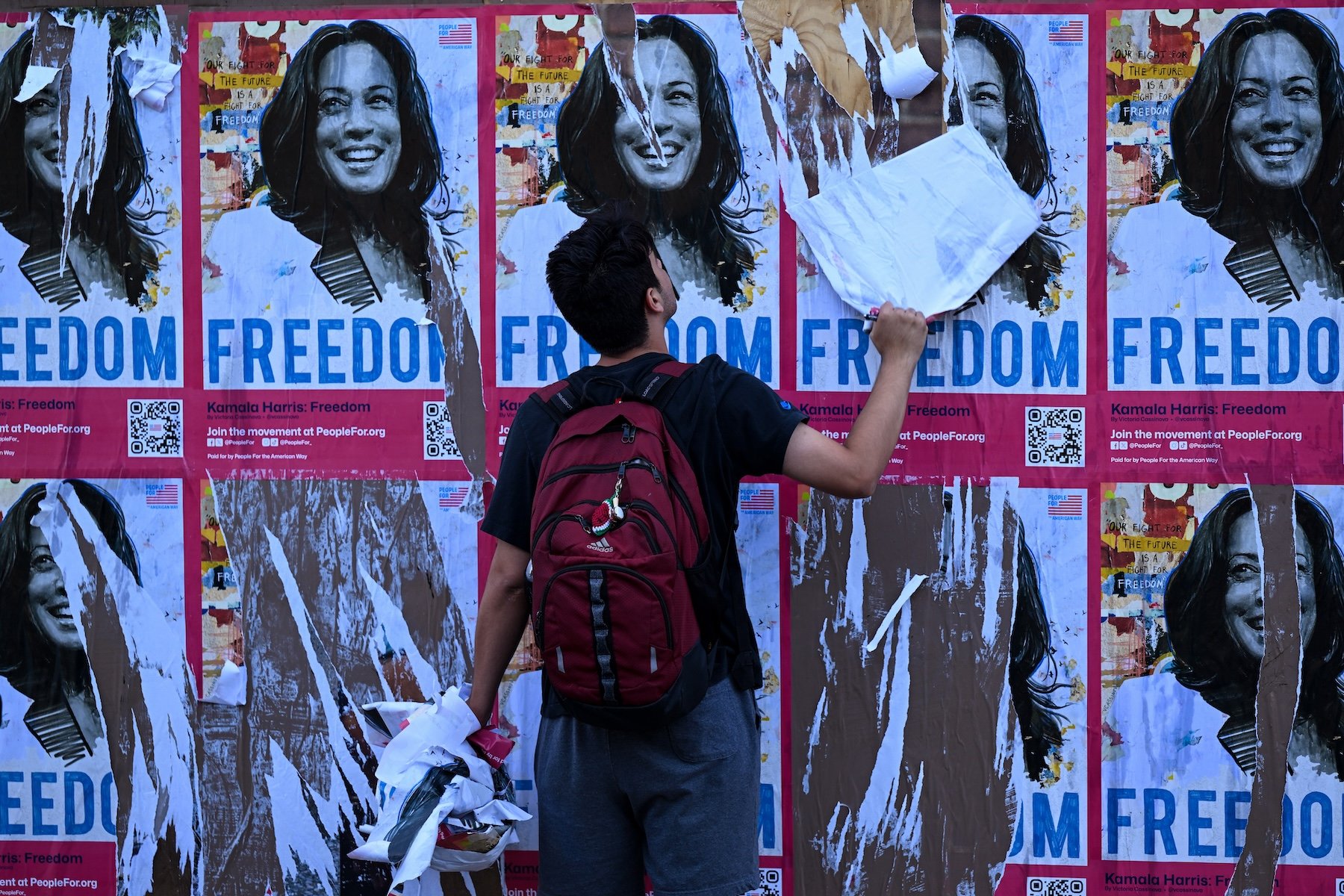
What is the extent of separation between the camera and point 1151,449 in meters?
2.53

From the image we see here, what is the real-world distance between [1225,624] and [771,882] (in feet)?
4.12

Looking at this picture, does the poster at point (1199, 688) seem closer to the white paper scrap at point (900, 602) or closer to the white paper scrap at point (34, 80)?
the white paper scrap at point (900, 602)

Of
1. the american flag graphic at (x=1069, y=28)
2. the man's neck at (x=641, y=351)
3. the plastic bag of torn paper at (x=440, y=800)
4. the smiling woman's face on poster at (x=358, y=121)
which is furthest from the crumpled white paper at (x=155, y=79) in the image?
the american flag graphic at (x=1069, y=28)

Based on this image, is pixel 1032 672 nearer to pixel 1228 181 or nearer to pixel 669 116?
pixel 1228 181

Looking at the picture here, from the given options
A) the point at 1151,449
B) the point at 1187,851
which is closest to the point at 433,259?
the point at 1151,449

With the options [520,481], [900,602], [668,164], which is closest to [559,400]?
[520,481]

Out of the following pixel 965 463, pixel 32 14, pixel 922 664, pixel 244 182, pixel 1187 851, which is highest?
pixel 32 14

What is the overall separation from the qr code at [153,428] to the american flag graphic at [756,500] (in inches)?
55.9

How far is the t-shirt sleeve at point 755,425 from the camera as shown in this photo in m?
2.04

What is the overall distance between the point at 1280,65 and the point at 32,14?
3.04 m

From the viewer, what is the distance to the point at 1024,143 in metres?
2.53

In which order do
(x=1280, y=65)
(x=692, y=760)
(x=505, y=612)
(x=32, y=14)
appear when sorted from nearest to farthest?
1. (x=692, y=760)
2. (x=505, y=612)
3. (x=1280, y=65)
4. (x=32, y=14)

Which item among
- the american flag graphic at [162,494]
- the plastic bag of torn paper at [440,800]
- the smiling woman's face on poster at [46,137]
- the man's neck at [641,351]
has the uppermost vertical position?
the smiling woman's face on poster at [46,137]

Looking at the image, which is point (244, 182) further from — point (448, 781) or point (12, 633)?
point (448, 781)
